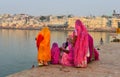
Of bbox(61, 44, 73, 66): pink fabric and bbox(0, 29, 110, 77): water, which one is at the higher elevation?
bbox(61, 44, 73, 66): pink fabric

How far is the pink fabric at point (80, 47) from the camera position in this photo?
867 cm

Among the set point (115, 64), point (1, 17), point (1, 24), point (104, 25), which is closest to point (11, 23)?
point (1, 24)

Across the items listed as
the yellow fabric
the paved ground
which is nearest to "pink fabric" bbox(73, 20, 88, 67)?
the paved ground

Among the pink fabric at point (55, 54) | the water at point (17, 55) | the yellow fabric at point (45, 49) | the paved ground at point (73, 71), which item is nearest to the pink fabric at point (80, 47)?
the paved ground at point (73, 71)

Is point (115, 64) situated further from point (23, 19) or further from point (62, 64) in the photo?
point (23, 19)

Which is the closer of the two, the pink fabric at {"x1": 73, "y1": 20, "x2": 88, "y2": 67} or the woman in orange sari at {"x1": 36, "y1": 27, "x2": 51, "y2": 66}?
the pink fabric at {"x1": 73, "y1": 20, "x2": 88, "y2": 67}

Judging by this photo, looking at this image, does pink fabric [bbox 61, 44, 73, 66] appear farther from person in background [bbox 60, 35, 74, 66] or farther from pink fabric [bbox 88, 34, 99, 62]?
pink fabric [bbox 88, 34, 99, 62]

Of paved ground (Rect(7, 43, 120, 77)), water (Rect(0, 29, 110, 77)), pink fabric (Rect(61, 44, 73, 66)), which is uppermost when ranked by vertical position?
pink fabric (Rect(61, 44, 73, 66))

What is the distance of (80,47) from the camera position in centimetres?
870

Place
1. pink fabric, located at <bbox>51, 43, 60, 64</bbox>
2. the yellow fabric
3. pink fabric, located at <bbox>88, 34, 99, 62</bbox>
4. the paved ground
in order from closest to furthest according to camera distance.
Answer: the paved ground
the yellow fabric
pink fabric, located at <bbox>51, 43, 60, 64</bbox>
pink fabric, located at <bbox>88, 34, 99, 62</bbox>

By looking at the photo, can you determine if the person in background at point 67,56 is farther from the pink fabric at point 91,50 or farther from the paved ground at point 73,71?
the pink fabric at point 91,50

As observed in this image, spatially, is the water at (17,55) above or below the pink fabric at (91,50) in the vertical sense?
below

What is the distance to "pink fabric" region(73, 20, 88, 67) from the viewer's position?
867 cm

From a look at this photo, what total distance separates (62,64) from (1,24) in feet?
530
